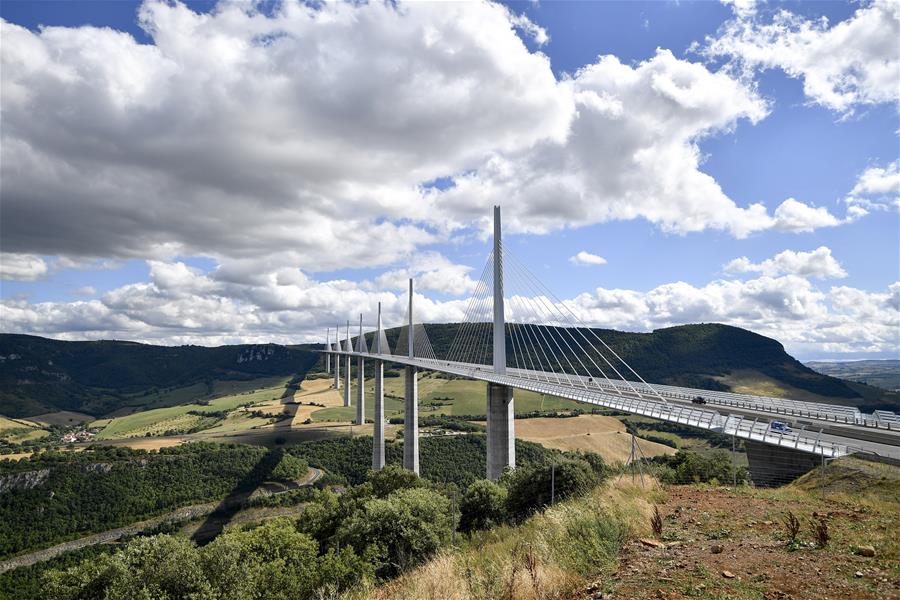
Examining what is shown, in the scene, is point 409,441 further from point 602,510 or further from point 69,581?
point 602,510

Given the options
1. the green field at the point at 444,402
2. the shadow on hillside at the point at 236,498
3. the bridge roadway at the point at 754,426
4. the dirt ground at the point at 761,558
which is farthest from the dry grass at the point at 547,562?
the green field at the point at 444,402

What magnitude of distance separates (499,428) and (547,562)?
31412 mm

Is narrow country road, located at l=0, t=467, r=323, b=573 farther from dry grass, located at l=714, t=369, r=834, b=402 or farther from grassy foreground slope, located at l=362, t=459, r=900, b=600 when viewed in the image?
dry grass, located at l=714, t=369, r=834, b=402

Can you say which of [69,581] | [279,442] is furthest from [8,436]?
[69,581]

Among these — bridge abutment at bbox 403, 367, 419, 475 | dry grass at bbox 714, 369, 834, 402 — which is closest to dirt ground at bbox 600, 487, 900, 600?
bridge abutment at bbox 403, 367, 419, 475

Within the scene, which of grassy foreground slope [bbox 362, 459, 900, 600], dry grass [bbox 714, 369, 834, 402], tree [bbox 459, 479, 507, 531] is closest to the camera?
grassy foreground slope [bbox 362, 459, 900, 600]

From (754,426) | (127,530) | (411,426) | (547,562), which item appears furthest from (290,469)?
(547,562)

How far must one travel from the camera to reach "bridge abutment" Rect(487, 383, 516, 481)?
1556 inches

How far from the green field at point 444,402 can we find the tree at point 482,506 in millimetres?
89494

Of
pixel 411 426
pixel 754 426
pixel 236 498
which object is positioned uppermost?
pixel 754 426

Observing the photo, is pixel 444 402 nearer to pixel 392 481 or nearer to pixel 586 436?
pixel 586 436

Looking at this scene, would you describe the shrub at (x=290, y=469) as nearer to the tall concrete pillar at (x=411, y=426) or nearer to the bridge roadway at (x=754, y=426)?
the tall concrete pillar at (x=411, y=426)

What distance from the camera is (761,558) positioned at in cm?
874

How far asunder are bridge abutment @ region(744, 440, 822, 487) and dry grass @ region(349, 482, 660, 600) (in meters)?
9.45
